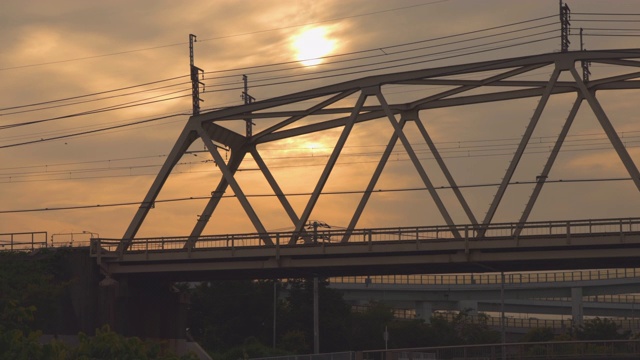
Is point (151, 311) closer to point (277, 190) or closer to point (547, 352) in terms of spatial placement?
point (277, 190)

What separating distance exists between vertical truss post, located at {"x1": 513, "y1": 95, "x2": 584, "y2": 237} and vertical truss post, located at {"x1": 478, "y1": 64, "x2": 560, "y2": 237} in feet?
4.94

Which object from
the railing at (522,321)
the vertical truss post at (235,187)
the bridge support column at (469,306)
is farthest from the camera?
the bridge support column at (469,306)

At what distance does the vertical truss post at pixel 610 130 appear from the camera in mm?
62906

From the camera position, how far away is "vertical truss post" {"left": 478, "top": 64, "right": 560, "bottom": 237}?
64.1 metres

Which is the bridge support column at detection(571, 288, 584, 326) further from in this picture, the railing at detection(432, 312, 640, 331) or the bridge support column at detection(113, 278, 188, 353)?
the bridge support column at detection(113, 278, 188, 353)

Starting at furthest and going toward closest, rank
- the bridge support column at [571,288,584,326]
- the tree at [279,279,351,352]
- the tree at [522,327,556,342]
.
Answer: the bridge support column at [571,288,584,326]
the tree at [279,279,351,352]
the tree at [522,327,556,342]

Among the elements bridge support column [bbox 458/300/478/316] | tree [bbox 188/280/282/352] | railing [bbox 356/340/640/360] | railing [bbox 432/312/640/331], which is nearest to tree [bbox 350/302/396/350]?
tree [bbox 188/280/282/352]

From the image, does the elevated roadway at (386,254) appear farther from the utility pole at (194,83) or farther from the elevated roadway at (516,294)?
the elevated roadway at (516,294)

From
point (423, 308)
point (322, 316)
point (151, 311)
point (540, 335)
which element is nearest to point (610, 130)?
point (151, 311)

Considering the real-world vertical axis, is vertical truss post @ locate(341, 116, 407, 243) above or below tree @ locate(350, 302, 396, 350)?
above

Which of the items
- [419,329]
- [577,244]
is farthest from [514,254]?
[419,329]


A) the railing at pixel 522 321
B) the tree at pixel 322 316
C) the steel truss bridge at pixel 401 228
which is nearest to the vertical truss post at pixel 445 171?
the steel truss bridge at pixel 401 228

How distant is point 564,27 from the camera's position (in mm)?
67500

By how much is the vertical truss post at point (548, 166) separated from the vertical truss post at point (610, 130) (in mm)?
1137
